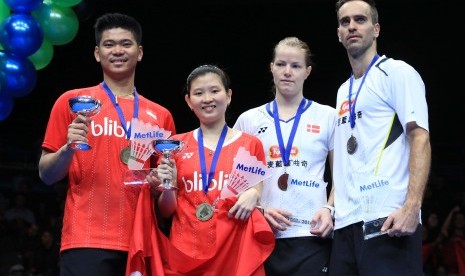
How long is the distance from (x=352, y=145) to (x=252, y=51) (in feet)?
25.4

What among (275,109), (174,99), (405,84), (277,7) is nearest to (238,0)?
(277,7)

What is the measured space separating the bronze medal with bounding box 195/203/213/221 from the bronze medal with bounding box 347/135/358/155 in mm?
680

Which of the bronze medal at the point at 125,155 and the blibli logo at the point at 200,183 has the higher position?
the bronze medal at the point at 125,155

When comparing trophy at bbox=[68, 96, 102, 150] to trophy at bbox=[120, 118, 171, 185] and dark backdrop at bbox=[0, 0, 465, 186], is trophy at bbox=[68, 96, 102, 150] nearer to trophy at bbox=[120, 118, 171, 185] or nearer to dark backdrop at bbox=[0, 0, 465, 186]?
trophy at bbox=[120, 118, 171, 185]

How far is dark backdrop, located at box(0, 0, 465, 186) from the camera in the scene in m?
10.8

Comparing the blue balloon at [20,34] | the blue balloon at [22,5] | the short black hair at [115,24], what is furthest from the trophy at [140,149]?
the blue balloon at [22,5]

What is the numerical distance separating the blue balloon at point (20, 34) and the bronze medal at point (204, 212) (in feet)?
7.42

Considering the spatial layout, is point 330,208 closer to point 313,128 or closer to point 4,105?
point 313,128

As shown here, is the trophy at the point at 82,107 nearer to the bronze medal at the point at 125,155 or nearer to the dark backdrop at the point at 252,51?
the bronze medal at the point at 125,155

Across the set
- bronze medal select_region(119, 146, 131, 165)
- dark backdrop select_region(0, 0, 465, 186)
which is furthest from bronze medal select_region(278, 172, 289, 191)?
dark backdrop select_region(0, 0, 465, 186)

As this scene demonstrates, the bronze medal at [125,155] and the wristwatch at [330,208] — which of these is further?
the wristwatch at [330,208]

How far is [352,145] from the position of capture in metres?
3.52

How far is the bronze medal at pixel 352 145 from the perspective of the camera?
3506 millimetres

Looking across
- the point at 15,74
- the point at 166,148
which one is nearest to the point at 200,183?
the point at 166,148
